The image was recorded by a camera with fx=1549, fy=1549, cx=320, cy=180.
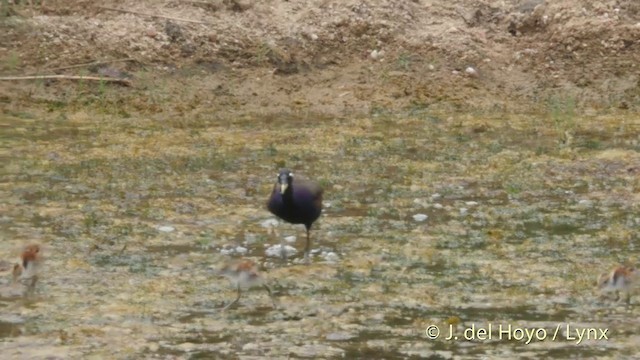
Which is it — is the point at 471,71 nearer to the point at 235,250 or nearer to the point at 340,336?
the point at 235,250

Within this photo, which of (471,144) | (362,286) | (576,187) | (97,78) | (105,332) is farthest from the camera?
(97,78)

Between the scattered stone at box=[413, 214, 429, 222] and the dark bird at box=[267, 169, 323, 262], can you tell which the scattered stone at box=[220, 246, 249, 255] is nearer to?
the dark bird at box=[267, 169, 323, 262]

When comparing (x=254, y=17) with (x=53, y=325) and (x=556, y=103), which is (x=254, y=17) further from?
(x=53, y=325)

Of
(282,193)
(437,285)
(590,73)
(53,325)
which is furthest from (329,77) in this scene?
(53,325)

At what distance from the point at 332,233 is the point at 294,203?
542 mm

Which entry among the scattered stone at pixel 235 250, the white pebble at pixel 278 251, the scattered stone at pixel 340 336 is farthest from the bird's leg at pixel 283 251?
the scattered stone at pixel 340 336

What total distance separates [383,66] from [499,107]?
4.16 feet

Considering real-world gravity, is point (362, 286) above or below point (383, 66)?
below

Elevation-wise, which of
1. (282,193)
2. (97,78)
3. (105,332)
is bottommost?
(105,332)

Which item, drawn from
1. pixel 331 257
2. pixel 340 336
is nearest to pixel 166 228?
pixel 331 257

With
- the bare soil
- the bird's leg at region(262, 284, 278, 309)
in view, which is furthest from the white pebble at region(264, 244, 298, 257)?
the bare soil

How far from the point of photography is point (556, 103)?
14.5 m

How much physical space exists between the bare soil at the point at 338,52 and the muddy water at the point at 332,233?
0.55 metres

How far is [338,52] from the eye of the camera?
15.1m
